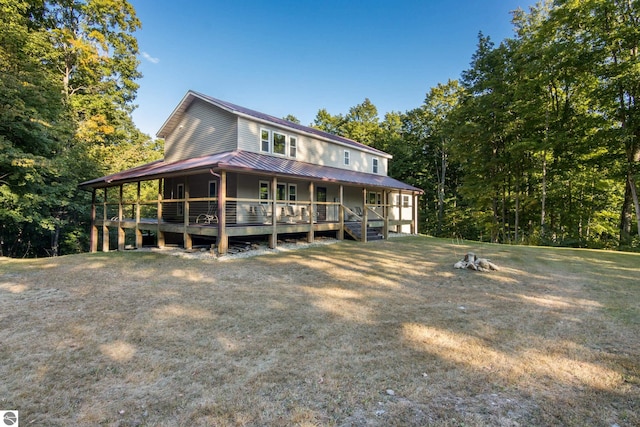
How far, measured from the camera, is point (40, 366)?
10.8 ft

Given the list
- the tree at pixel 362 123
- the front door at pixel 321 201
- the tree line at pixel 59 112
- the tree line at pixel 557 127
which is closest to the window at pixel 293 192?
the front door at pixel 321 201

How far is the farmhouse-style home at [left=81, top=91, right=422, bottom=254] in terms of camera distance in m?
12.0

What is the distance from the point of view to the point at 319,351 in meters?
3.71

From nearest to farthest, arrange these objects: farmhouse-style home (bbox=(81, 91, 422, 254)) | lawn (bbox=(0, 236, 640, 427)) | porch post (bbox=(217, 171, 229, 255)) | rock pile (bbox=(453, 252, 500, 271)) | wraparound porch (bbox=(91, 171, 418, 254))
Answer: lawn (bbox=(0, 236, 640, 427))
rock pile (bbox=(453, 252, 500, 271))
porch post (bbox=(217, 171, 229, 255))
wraparound porch (bbox=(91, 171, 418, 254))
farmhouse-style home (bbox=(81, 91, 422, 254))

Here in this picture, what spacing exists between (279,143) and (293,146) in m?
0.91

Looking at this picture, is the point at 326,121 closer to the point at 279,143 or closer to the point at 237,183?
the point at 279,143

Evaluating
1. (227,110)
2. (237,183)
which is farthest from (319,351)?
(227,110)

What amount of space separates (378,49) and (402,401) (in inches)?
991

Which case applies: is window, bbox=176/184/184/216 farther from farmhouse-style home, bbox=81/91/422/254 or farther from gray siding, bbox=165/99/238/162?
gray siding, bbox=165/99/238/162

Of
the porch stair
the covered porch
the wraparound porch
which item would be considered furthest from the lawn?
the porch stair

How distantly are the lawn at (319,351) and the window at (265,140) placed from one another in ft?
29.5

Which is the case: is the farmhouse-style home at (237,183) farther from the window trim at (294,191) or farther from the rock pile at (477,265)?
the rock pile at (477,265)

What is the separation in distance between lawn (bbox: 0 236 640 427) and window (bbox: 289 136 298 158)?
10406 millimetres

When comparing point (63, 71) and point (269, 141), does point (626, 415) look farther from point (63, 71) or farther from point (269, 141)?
point (63, 71)
